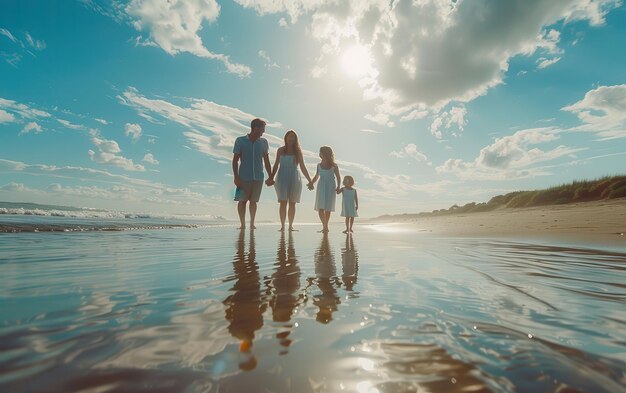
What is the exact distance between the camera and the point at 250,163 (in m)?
7.38

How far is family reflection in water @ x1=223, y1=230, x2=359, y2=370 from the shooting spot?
1.04 m

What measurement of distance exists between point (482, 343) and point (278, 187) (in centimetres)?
739

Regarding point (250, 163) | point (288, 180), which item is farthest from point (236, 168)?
point (288, 180)

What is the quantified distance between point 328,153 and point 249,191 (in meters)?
2.85

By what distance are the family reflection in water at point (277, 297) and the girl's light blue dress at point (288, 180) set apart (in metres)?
5.55

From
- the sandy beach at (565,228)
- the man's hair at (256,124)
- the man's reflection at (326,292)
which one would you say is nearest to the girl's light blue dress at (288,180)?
the man's hair at (256,124)

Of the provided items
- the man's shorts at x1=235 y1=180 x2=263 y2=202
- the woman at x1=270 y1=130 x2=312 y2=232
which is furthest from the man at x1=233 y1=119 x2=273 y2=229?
the woman at x1=270 y1=130 x2=312 y2=232

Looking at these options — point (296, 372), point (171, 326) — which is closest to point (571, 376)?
point (296, 372)

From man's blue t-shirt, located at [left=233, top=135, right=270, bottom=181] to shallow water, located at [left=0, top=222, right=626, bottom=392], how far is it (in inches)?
209

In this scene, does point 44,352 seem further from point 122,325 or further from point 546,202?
point 546,202

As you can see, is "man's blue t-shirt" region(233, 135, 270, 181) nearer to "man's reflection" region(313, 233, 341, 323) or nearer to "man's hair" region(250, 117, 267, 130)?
"man's hair" region(250, 117, 267, 130)

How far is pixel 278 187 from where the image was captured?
821 centimetres

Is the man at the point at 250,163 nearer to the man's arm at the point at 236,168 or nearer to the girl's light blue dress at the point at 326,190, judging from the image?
the man's arm at the point at 236,168

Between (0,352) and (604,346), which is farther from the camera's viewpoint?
(604,346)
